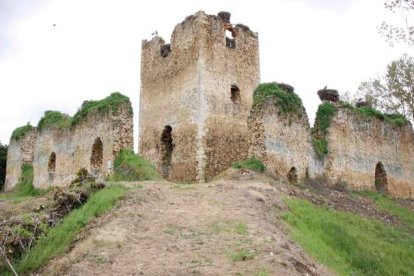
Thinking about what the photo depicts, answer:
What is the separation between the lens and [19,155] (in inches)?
1013

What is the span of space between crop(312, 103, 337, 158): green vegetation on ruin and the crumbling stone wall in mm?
7045

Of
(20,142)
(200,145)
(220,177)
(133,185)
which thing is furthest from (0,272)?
(20,142)

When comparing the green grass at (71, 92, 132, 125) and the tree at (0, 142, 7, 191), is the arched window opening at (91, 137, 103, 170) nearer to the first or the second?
the green grass at (71, 92, 132, 125)

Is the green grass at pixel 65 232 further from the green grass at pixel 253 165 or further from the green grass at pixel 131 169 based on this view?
the green grass at pixel 253 165

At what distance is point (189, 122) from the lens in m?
19.9

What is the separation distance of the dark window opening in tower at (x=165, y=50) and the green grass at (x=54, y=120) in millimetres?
4493

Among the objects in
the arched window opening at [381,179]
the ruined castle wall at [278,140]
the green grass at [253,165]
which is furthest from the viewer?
the arched window opening at [381,179]

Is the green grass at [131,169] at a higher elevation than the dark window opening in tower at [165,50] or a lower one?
lower

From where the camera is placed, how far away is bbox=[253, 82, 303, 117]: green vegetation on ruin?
17.4 m

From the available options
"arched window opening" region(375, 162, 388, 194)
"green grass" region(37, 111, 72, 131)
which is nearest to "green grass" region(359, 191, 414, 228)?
"arched window opening" region(375, 162, 388, 194)

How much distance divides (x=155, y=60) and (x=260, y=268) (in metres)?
16.0

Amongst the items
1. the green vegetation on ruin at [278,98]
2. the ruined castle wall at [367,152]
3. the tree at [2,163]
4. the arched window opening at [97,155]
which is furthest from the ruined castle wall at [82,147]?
the tree at [2,163]

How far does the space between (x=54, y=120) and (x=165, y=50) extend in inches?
209

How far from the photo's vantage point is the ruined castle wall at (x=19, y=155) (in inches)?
1002
